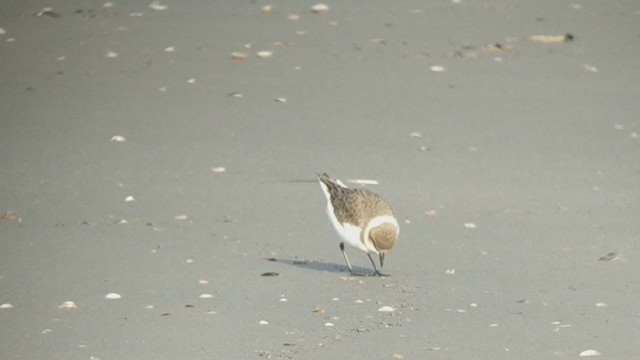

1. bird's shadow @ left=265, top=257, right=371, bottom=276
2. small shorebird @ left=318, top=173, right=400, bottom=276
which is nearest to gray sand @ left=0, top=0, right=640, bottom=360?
bird's shadow @ left=265, top=257, right=371, bottom=276

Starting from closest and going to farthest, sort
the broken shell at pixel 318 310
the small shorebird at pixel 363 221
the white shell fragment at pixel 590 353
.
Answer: the white shell fragment at pixel 590 353 → the broken shell at pixel 318 310 → the small shorebird at pixel 363 221

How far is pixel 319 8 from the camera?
46.4 ft

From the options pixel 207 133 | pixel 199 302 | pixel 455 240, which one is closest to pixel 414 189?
pixel 455 240

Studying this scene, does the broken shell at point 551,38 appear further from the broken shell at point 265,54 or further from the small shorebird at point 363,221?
the small shorebird at point 363,221

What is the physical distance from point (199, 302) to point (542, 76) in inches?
218

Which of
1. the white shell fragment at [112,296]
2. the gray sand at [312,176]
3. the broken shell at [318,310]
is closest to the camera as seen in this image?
the gray sand at [312,176]

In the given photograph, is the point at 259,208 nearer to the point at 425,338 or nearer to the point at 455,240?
the point at 455,240

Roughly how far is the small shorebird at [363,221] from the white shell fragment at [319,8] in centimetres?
540

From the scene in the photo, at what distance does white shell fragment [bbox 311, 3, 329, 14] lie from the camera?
14086 mm

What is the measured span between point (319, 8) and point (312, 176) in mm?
4179

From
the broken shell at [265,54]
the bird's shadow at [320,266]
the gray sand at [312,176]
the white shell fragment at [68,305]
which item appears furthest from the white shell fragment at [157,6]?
the white shell fragment at [68,305]

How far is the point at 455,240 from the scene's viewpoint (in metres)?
9.00

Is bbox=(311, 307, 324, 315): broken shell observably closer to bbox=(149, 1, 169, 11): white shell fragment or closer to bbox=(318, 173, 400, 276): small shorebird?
bbox=(318, 173, 400, 276): small shorebird

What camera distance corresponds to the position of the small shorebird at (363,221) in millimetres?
8453
